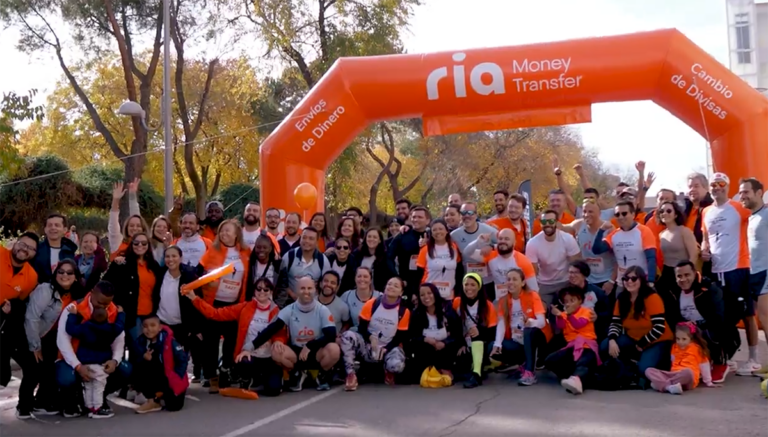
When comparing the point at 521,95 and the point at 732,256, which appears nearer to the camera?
the point at 732,256

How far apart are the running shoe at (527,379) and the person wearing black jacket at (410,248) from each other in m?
1.65

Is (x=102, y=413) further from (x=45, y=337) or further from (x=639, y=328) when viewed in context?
(x=639, y=328)

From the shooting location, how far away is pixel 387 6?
22.7 m

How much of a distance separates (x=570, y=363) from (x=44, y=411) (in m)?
4.57

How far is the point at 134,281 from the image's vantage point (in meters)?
7.32

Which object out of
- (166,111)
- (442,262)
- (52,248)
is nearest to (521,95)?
(442,262)

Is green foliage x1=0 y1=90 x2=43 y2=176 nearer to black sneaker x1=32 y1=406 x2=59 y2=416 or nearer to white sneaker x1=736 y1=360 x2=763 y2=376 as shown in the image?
black sneaker x1=32 y1=406 x2=59 y2=416

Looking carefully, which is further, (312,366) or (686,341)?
(312,366)

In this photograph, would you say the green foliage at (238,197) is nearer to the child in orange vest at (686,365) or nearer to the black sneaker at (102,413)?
the black sneaker at (102,413)

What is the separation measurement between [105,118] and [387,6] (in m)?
13.6

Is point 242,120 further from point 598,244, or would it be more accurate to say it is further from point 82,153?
point 598,244

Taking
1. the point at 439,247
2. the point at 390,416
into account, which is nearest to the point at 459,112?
the point at 439,247

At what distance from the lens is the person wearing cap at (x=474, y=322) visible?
7523 mm

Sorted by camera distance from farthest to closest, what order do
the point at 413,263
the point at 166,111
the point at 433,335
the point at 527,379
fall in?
1. the point at 166,111
2. the point at 413,263
3. the point at 433,335
4. the point at 527,379
